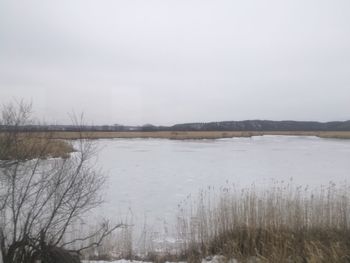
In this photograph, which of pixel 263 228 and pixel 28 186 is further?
pixel 263 228

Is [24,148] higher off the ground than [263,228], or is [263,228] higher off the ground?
[24,148]

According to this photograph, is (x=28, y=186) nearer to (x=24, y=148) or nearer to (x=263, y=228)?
(x=24, y=148)

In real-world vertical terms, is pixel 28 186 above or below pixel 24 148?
below

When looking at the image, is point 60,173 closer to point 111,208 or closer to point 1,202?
point 1,202

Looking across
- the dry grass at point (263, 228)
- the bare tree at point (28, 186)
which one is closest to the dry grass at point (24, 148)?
the bare tree at point (28, 186)

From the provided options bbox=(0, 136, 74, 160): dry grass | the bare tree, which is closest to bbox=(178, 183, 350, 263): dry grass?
the bare tree

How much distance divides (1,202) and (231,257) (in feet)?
10.2

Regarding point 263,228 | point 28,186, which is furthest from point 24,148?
point 263,228

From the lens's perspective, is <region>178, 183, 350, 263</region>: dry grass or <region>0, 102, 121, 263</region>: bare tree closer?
<region>0, 102, 121, 263</region>: bare tree

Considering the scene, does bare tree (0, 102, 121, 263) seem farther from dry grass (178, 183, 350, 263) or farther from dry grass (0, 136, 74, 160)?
dry grass (178, 183, 350, 263)

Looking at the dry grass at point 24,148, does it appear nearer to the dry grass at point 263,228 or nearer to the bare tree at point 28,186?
the bare tree at point 28,186

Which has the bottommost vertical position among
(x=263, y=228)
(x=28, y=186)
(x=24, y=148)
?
(x=263, y=228)

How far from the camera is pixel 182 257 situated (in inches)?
198

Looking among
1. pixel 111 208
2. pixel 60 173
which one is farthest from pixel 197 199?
pixel 60 173
